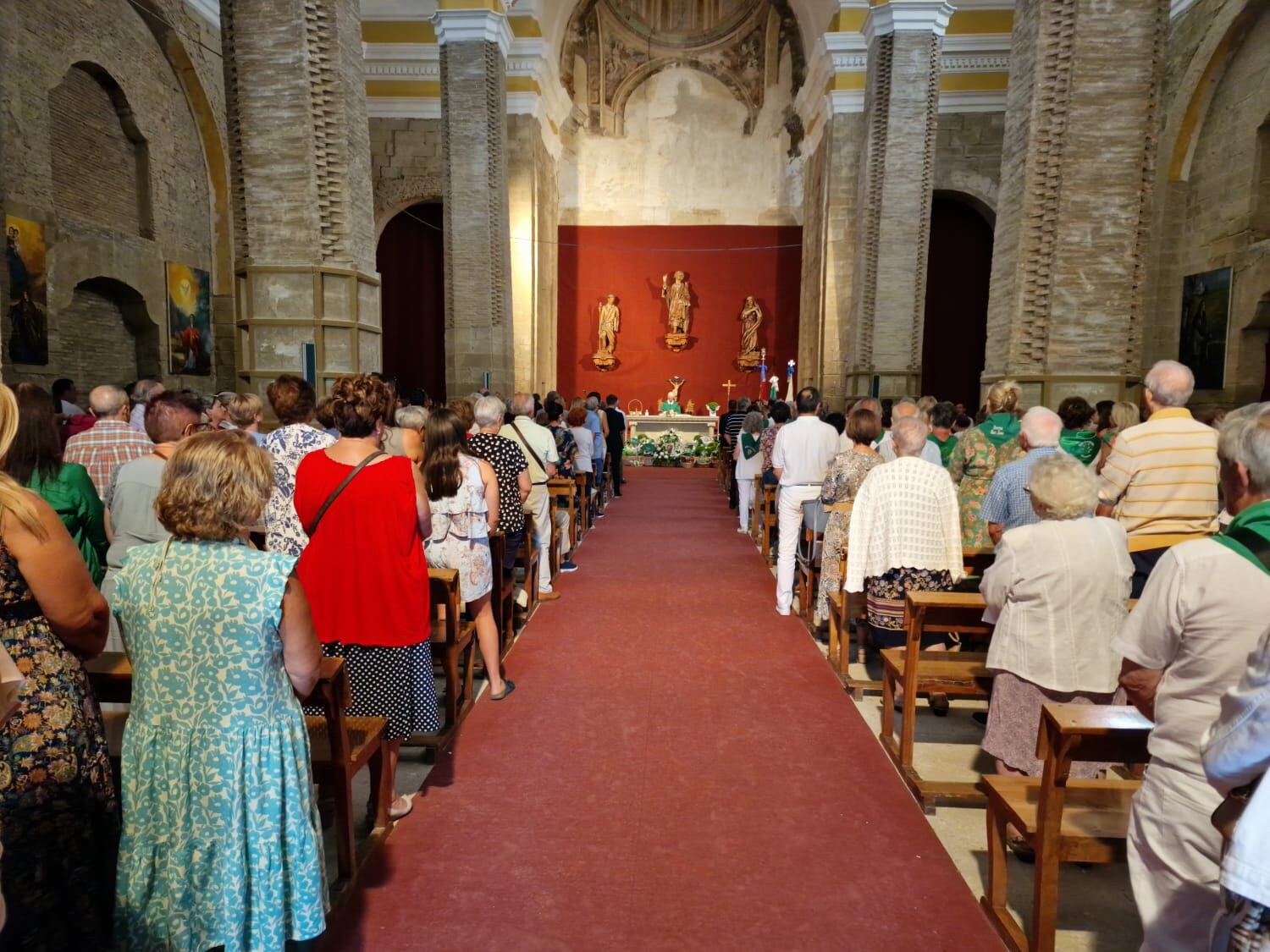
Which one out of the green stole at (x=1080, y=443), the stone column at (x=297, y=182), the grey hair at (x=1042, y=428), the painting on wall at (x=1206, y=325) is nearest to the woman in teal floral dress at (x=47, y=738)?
the grey hair at (x=1042, y=428)

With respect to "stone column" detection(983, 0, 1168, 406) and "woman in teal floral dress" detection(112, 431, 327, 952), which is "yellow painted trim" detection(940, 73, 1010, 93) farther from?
"woman in teal floral dress" detection(112, 431, 327, 952)

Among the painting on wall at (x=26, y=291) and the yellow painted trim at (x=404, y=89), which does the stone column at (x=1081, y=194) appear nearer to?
the painting on wall at (x=26, y=291)

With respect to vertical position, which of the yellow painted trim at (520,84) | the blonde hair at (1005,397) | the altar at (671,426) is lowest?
the altar at (671,426)

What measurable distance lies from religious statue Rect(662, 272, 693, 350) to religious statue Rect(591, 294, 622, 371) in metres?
1.36

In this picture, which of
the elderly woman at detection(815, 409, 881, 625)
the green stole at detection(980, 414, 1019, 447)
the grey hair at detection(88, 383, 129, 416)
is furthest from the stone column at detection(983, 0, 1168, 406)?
the grey hair at detection(88, 383, 129, 416)

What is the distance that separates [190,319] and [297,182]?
9133 mm

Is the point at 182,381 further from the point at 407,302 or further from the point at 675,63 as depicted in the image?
the point at 675,63

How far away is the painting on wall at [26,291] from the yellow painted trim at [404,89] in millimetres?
8254

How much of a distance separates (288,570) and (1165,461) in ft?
13.1

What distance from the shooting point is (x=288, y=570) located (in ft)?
6.57

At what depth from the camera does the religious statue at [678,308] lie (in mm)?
20734

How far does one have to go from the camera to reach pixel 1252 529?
177cm

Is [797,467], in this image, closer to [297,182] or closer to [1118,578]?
[1118,578]

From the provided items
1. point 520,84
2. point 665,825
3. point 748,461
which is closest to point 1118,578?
point 665,825
